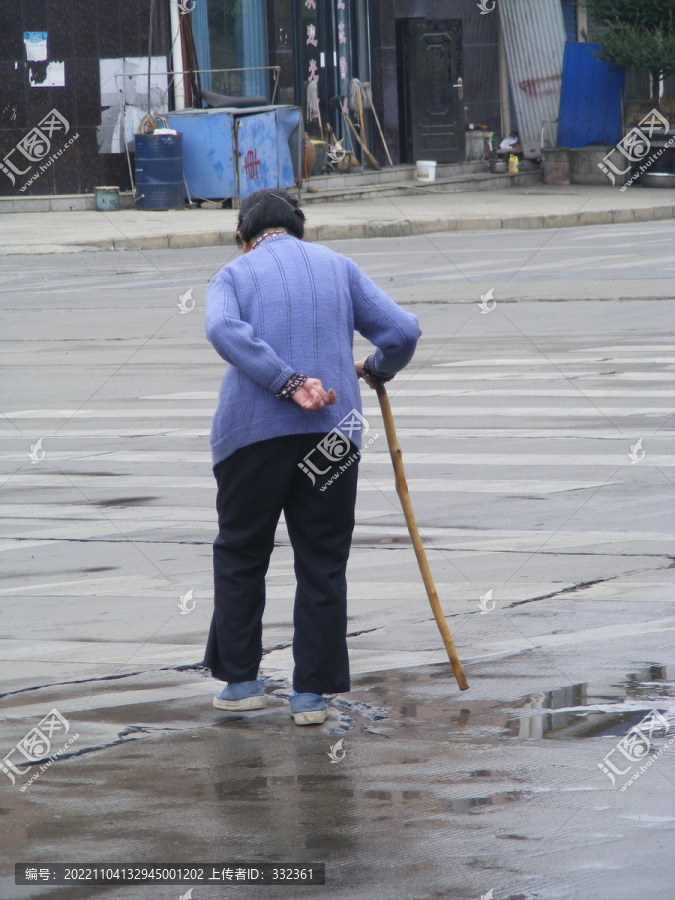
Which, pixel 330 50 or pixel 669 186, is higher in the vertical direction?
pixel 330 50

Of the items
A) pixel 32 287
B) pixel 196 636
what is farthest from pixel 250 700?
pixel 32 287

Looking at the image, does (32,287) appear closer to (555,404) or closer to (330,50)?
(555,404)

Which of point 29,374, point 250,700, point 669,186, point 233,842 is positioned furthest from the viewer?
point 669,186

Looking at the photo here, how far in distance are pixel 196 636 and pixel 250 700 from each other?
792 millimetres

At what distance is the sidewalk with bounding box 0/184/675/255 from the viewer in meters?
20.0

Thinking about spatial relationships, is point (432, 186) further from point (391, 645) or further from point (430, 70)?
point (391, 645)

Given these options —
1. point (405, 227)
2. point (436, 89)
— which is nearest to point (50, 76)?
point (405, 227)

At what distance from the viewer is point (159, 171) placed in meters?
23.2

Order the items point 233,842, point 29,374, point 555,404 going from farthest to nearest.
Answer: point 29,374
point 555,404
point 233,842

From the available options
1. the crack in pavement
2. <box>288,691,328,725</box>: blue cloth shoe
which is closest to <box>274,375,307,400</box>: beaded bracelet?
<box>288,691,328,725</box>: blue cloth shoe

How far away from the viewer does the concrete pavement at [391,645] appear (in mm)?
3018

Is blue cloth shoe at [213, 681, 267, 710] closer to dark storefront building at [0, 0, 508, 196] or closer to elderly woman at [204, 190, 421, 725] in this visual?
elderly woman at [204, 190, 421, 725]

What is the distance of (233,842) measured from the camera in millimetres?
3018

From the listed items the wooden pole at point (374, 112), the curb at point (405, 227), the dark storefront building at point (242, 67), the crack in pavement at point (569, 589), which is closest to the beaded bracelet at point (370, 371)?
the crack in pavement at point (569, 589)
